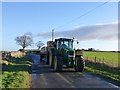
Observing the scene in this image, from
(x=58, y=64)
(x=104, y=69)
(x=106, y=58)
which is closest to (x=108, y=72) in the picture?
(x=104, y=69)

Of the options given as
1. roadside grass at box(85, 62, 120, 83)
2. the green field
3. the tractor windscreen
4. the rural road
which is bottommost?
the rural road

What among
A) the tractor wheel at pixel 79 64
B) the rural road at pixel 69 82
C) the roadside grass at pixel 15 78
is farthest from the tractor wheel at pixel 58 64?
the rural road at pixel 69 82

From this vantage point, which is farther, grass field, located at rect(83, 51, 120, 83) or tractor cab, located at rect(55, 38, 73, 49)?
tractor cab, located at rect(55, 38, 73, 49)

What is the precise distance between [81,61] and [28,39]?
4920 inches

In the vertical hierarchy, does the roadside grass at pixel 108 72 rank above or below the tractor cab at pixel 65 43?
below

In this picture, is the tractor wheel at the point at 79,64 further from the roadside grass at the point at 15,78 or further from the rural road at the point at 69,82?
the rural road at the point at 69,82

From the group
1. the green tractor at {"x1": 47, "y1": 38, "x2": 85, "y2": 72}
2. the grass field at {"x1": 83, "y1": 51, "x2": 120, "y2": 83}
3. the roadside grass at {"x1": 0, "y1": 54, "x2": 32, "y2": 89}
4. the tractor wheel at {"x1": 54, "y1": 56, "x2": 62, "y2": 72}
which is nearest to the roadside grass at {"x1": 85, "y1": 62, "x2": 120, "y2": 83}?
the grass field at {"x1": 83, "y1": 51, "x2": 120, "y2": 83}

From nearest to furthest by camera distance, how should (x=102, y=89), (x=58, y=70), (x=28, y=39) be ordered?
(x=102, y=89) < (x=58, y=70) < (x=28, y=39)

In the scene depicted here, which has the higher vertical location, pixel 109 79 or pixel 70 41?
pixel 70 41

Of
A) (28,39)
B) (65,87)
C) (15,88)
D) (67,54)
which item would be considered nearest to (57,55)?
(67,54)

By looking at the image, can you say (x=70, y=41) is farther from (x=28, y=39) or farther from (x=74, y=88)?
(x=28, y=39)

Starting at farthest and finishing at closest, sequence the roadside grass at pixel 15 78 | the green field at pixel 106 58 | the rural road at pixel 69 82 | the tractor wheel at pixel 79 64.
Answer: the green field at pixel 106 58 → the tractor wheel at pixel 79 64 → the rural road at pixel 69 82 → the roadside grass at pixel 15 78

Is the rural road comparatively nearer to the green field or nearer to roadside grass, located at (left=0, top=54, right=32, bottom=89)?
roadside grass, located at (left=0, top=54, right=32, bottom=89)

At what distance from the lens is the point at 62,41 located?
31.6 m
